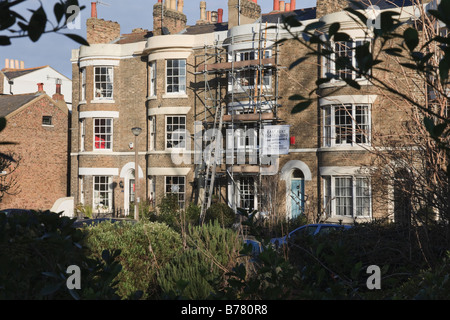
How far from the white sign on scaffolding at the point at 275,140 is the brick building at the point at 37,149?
1500cm

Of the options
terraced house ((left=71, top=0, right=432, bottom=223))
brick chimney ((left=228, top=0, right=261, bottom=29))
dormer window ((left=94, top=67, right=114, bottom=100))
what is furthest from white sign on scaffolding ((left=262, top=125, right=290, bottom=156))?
dormer window ((left=94, top=67, right=114, bottom=100))

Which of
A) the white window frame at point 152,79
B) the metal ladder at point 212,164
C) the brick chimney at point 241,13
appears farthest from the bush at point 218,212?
the brick chimney at point 241,13

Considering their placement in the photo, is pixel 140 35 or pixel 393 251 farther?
pixel 140 35

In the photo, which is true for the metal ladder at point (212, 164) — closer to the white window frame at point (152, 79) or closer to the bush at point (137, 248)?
the white window frame at point (152, 79)

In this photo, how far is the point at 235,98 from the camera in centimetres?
2917

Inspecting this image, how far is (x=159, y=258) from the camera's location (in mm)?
9938

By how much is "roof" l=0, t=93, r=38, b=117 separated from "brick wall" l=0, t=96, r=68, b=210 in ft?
2.18

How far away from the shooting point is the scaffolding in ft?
91.8

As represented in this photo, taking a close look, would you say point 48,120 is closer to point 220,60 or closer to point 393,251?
point 220,60

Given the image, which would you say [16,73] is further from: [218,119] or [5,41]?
[5,41]

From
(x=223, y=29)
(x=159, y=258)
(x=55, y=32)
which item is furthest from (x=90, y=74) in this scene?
(x=55, y=32)

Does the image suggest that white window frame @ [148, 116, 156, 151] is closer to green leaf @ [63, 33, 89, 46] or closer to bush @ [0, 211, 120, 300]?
bush @ [0, 211, 120, 300]

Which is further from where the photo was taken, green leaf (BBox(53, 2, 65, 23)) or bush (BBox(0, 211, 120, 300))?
bush (BBox(0, 211, 120, 300))
